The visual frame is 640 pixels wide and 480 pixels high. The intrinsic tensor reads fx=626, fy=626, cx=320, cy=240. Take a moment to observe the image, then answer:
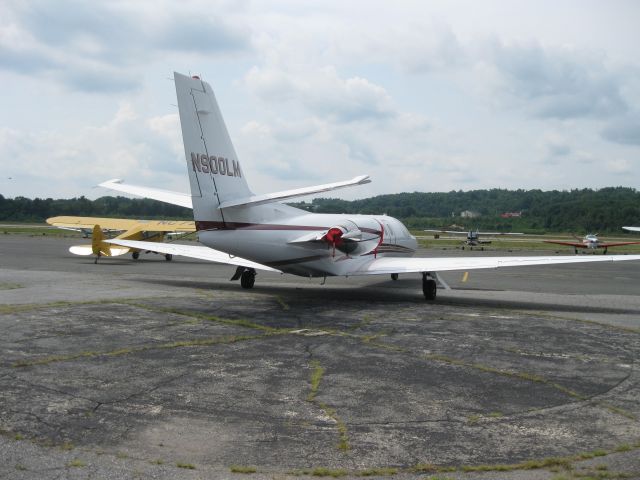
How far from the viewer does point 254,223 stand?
17500 mm

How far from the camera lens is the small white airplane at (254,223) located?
16.3m

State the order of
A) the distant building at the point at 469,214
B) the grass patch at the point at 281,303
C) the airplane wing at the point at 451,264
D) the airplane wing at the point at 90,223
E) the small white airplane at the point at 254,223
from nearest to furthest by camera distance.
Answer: the small white airplane at the point at 254,223 → the grass patch at the point at 281,303 → the airplane wing at the point at 451,264 → the airplane wing at the point at 90,223 → the distant building at the point at 469,214

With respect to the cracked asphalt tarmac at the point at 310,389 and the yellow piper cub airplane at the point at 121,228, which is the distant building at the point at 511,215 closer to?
the yellow piper cub airplane at the point at 121,228

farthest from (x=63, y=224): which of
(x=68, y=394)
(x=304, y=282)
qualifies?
(x=68, y=394)

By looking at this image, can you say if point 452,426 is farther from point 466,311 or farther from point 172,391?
point 466,311

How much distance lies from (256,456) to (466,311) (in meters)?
12.8

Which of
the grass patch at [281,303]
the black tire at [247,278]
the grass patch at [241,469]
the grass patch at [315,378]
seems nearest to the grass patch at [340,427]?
the grass patch at [315,378]

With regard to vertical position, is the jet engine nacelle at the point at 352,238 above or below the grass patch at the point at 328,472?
above

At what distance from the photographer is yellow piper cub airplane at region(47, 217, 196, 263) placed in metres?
32.6

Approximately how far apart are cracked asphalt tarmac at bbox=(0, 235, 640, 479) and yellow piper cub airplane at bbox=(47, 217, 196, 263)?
44.3 ft

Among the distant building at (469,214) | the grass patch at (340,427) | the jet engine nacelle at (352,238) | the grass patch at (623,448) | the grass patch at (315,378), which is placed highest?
the distant building at (469,214)

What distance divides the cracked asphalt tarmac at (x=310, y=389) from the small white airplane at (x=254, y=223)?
1618 mm

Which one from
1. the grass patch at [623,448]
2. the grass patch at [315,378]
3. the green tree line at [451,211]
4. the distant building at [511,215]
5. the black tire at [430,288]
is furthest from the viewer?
the distant building at [511,215]

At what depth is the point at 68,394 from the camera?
8500mm
